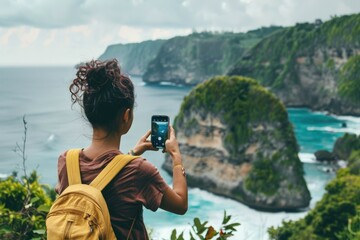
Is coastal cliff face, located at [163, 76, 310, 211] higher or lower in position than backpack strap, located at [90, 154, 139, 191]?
lower

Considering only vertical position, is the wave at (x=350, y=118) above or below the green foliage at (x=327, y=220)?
below

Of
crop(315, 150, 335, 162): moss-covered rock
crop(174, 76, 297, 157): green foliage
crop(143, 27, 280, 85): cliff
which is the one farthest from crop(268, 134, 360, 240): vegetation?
crop(143, 27, 280, 85): cliff

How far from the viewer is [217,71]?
479ft

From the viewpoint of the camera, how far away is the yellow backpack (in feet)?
6.02

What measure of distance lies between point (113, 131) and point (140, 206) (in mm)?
371

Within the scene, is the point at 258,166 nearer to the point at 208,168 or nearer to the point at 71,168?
the point at 208,168

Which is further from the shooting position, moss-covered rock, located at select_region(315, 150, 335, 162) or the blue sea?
moss-covered rock, located at select_region(315, 150, 335, 162)

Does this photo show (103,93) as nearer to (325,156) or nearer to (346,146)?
(325,156)

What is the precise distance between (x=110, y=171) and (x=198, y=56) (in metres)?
151

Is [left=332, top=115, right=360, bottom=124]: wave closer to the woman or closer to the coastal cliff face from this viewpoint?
the coastal cliff face

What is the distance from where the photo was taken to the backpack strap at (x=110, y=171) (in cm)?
197


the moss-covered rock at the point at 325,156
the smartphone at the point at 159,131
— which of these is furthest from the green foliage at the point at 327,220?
the moss-covered rock at the point at 325,156

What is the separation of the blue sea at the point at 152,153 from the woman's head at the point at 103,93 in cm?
12

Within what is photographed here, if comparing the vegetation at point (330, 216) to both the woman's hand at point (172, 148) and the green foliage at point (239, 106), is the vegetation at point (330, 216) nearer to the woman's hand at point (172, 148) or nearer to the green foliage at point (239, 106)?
the green foliage at point (239, 106)
